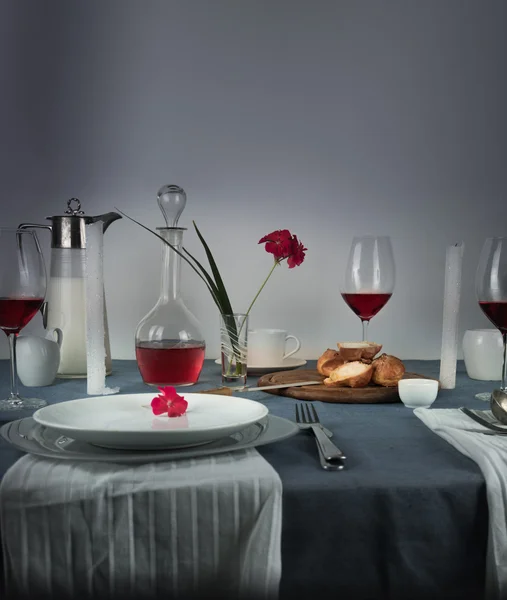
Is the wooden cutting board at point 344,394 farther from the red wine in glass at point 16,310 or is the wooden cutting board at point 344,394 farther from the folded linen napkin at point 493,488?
the red wine in glass at point 16,310

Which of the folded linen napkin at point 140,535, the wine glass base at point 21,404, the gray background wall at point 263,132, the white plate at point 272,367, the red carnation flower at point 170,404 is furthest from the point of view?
the gray background wall at point 263,132

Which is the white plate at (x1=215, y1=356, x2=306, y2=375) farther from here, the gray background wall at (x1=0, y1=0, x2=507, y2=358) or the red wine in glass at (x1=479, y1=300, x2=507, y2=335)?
the red wine in glass at (x1=479, y1=300, x2=507, y2=335)

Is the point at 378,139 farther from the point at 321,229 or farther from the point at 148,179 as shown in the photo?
the point at 148,179

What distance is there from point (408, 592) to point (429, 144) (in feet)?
4.26

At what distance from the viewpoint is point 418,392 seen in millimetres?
1075

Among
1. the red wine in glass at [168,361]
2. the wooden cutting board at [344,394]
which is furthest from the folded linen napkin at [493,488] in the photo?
the red wine in glass at [168,361]

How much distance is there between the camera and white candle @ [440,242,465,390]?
50.5 inches

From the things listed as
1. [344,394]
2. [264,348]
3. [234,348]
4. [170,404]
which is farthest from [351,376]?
[170,404]

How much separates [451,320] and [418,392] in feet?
0.87

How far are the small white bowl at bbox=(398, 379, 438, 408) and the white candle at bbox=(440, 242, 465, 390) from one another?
213 millimetres

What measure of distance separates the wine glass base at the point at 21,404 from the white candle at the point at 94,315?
12 cm

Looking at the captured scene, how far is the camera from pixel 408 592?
2.20 feet

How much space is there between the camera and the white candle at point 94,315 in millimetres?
1201

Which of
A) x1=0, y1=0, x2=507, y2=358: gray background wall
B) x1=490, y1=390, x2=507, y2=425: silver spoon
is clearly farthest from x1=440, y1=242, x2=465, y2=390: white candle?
x1=0, y1=0, x2=507, y2=358: gray background wall
